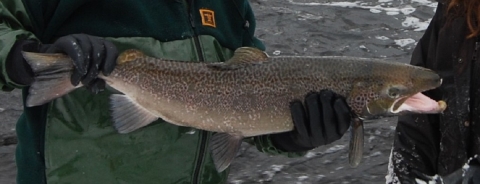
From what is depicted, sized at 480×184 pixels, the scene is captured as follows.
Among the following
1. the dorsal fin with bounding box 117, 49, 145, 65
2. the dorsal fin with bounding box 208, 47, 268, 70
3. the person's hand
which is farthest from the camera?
the dorsal fin with bounding box 208, 47, 268, 70

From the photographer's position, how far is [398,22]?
913cm

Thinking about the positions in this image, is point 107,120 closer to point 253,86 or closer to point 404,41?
point 253,86

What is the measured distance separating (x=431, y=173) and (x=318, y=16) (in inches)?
242

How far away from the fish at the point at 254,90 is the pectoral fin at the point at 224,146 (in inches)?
0.5

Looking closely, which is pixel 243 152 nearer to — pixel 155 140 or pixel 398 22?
pixel 155 140

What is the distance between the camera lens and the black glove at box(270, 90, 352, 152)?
8.05 feet

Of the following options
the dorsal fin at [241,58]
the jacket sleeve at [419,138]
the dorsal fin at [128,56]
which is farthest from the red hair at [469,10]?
the dorsal fin at [128,56]

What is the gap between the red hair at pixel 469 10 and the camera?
10.1 feet

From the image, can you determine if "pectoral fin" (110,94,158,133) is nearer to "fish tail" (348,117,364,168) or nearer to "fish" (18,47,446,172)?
"fish" (18,47,446,172)

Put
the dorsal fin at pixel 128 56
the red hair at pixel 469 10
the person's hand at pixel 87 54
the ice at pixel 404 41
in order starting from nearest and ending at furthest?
1. the person's hand at pixel 87 54
2. the dorsal fin at pixel 128 56
3. the red hair at pixel 469 10
4. the ice at pixel 404 41

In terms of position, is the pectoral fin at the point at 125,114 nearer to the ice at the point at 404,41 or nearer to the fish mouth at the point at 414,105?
the fish mouth at the point at 414,105

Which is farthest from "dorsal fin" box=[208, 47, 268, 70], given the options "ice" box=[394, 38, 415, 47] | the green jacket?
"ice" box=[394, 38, 415, 47]

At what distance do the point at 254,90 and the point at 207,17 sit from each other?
391 millimetres

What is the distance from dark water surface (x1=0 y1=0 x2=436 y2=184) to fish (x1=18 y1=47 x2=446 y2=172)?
111 inches
